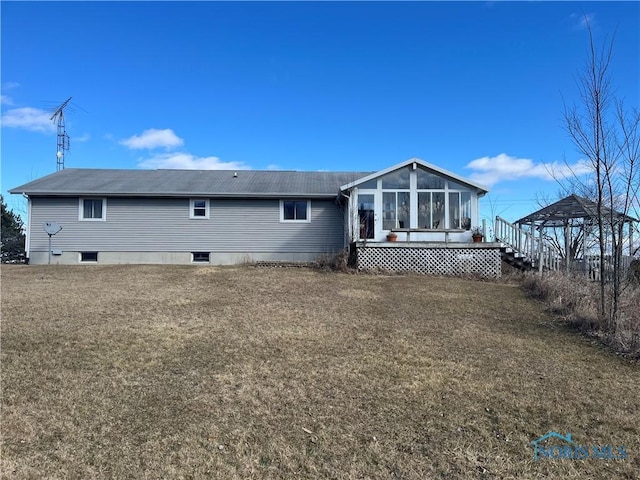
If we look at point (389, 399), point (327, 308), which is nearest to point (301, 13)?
point (327, 308)

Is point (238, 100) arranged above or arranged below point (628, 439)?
above

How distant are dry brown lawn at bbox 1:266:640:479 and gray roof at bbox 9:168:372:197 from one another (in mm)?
8345

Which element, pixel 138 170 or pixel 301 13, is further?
pixel 138 170

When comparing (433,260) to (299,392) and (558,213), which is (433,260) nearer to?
(558,213)

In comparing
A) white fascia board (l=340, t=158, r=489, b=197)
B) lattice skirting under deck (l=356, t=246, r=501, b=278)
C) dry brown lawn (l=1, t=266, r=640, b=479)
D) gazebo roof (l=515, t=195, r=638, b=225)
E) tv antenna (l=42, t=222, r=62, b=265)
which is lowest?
dry brown lawn (l=1, t=266, r=640, b=479)

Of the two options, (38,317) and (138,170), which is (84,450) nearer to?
(38,317)

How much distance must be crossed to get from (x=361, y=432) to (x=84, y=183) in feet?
56.7

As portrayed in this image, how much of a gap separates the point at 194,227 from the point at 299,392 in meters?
13.2

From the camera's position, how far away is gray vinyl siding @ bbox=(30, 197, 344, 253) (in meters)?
16.3

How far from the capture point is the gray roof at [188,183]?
52.9 feet

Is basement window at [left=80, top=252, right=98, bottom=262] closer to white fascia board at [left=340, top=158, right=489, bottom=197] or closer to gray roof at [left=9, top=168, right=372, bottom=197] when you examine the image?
gray roof at [left=9, top=168, right=372, bottom=197]

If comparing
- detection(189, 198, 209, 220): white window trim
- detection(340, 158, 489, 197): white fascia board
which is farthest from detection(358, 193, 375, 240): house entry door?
detection(189, 198, 209, 220): white window trim

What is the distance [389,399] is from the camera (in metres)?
4.23

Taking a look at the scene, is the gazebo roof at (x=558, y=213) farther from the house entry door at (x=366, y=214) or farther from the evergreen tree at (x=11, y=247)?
the evergreen tree at (x=11, y=247)
